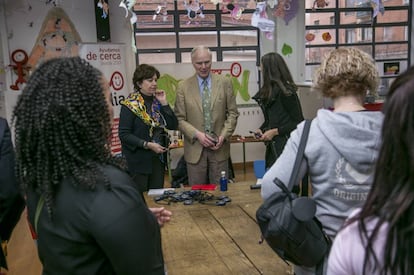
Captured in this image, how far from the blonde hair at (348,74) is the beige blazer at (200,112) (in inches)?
70.2

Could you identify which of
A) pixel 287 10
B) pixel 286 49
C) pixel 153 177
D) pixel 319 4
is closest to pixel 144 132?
pixel 153 177

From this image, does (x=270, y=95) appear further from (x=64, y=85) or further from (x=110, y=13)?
(x=110, y=13)

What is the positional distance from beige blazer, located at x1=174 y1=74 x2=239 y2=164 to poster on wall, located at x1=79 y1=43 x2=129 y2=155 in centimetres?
181

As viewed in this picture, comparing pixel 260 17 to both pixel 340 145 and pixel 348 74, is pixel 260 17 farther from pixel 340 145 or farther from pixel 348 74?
pixel 340 145

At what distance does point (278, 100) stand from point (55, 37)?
3.52m

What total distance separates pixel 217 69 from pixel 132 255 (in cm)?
503

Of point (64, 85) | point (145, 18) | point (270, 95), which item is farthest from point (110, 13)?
point (64, 85)

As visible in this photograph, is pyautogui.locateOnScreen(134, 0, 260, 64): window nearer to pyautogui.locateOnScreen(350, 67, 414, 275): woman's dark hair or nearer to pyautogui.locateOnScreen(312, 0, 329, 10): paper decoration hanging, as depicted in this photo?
pyautogui.locateOnScreen(312, 0, 329, 10): paper decoration hanging

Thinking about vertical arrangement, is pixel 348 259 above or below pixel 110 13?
below

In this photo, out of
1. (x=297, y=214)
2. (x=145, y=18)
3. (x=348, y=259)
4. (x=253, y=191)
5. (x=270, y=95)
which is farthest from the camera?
(x=145, y=18)

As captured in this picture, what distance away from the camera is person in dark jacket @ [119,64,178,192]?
2985 millimetres

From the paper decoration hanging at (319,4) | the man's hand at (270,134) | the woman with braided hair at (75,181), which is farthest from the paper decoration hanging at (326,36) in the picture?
the woman with braided hair at (75,181)

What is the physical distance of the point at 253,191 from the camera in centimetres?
245

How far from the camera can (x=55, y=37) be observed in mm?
5242
